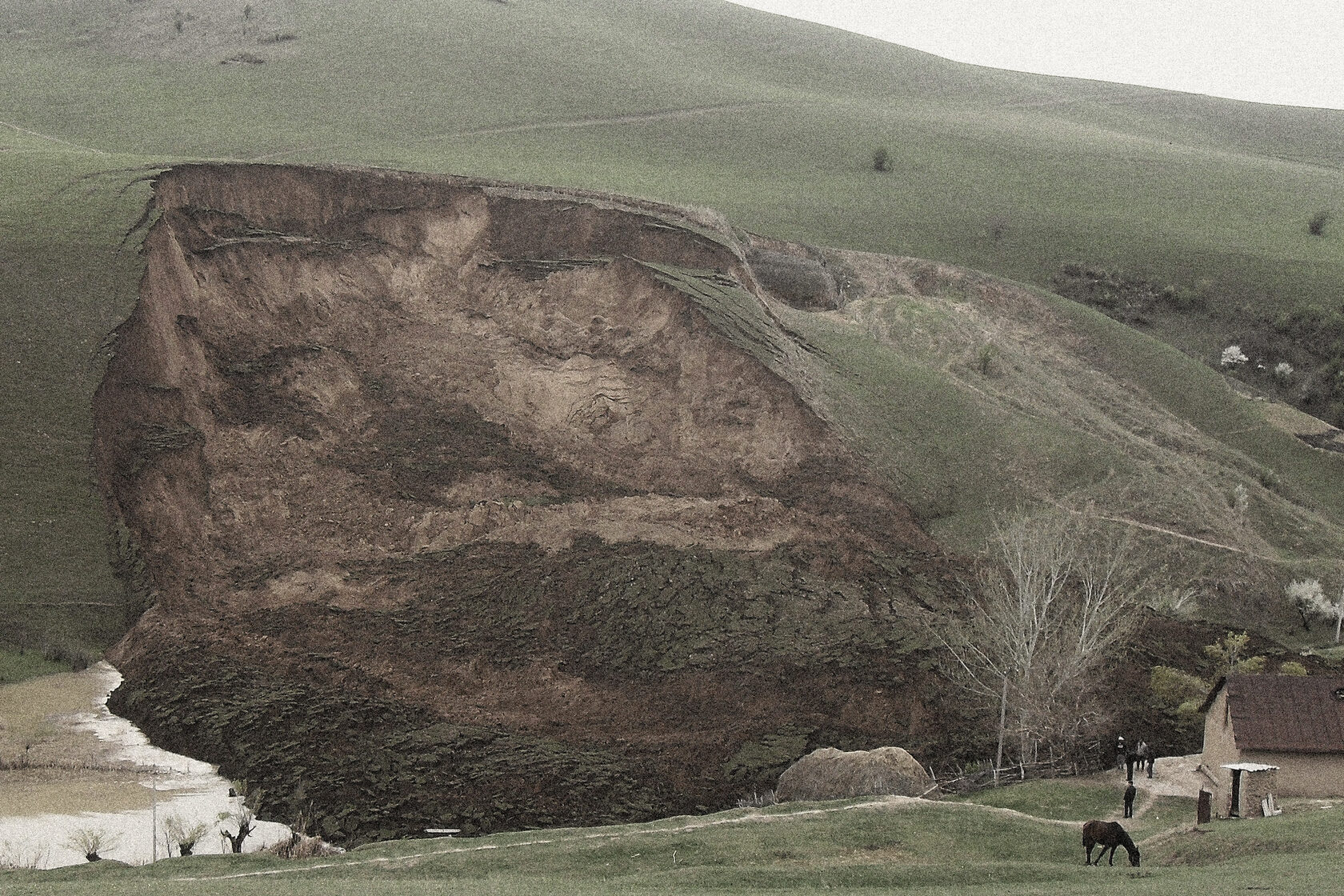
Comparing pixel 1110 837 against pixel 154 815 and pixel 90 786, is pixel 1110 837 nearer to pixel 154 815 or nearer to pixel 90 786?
pixel 154 815

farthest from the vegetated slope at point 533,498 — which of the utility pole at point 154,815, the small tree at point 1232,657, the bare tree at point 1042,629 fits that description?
the small tree at point 1232,657

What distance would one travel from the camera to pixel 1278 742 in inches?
919

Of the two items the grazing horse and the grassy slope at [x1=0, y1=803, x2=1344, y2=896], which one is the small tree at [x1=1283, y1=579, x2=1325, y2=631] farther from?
the grazing horse

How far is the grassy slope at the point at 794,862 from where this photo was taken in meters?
16.6

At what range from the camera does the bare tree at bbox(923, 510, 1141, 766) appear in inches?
1145

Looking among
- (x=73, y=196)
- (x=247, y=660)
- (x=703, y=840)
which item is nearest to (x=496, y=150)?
(x=73, y=196)

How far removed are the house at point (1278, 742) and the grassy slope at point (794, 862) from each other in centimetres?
186

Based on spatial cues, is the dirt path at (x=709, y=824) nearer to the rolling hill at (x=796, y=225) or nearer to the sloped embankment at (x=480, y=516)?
the sloped embankment at (x=480, y=516)

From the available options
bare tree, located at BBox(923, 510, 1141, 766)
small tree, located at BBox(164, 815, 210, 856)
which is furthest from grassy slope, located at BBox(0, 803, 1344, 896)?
bare tree, located at BBox(923, 510, 1141, 766)

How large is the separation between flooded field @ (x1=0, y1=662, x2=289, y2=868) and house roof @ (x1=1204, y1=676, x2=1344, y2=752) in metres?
18.6

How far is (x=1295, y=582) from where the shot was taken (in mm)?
38312

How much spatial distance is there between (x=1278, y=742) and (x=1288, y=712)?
85 cm

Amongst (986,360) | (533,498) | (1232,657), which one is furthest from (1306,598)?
(533,498)

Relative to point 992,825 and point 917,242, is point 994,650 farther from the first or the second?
point 917,242
